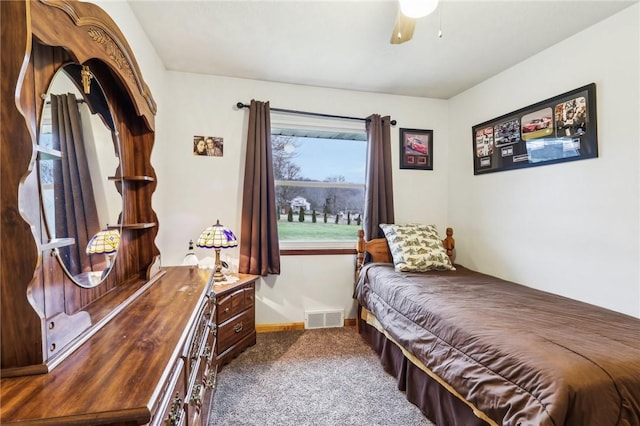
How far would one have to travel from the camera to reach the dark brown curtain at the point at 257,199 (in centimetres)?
275

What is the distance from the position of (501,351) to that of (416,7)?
5.39 feet

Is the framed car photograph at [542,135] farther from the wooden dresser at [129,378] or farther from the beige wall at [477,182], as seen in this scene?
the wooden dresser at [129,378]

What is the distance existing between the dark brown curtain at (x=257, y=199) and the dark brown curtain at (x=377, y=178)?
3.25 feet

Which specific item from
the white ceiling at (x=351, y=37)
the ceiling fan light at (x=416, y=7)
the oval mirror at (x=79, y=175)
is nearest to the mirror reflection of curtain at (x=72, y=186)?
the oval mirror at (x=79, y=175)

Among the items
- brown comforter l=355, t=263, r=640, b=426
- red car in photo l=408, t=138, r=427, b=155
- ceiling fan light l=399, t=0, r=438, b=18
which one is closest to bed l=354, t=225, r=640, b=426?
brown comforter l=355, t=263, r=640, b=426

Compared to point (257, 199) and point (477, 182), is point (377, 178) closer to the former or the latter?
point (477, 182)

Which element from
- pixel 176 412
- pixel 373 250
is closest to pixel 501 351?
pixel 176 412

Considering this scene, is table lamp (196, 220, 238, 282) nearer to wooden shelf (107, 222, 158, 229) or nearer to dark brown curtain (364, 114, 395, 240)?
wooden shelf (107, 222, 158, 229)

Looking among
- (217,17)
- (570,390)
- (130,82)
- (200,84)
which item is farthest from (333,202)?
(570,390)

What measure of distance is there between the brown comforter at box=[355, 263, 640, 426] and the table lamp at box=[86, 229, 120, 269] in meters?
1.71

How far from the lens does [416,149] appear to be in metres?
3.31

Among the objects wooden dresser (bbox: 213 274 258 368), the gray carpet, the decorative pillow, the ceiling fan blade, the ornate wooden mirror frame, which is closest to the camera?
the ornate wooden mirror frame

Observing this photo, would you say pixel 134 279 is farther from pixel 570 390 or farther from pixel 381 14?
pixel 381 14

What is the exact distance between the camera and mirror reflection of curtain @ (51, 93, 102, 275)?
0.95m
